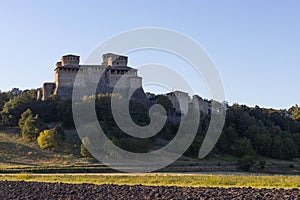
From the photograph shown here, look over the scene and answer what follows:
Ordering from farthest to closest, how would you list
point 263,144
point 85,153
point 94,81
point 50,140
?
point 94,81
point 263,144
point 50,140
point 85,153

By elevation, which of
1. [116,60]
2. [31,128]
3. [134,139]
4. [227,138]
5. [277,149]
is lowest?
[277,149]

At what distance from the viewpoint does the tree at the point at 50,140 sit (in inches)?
2584

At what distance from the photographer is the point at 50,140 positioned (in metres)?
65.9

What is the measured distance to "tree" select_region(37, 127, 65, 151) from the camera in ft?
215

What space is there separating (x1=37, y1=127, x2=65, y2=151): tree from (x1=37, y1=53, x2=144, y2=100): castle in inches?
830

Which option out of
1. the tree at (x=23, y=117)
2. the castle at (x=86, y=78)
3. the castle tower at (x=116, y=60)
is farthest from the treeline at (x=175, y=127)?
the castle tower at (x=116, y=60)

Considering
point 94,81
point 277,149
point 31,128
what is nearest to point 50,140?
point 31,128

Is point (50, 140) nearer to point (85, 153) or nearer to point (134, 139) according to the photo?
point (85, 153)

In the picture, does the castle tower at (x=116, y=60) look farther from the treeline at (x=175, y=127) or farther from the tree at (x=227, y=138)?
the tree at (x=227, y=138)

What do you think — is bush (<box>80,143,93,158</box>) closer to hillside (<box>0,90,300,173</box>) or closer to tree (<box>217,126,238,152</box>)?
hillside (<box>0,90,300,173</box>)

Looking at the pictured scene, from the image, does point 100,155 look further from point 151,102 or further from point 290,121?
point 290,121

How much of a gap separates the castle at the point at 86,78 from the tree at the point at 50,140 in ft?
69.2

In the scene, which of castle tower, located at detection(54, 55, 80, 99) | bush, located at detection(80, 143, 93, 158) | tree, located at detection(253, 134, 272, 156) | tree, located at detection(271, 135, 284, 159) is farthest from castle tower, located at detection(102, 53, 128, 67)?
bush, located at detection(80, 143, 93, 158)

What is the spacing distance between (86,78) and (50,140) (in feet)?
86.0
